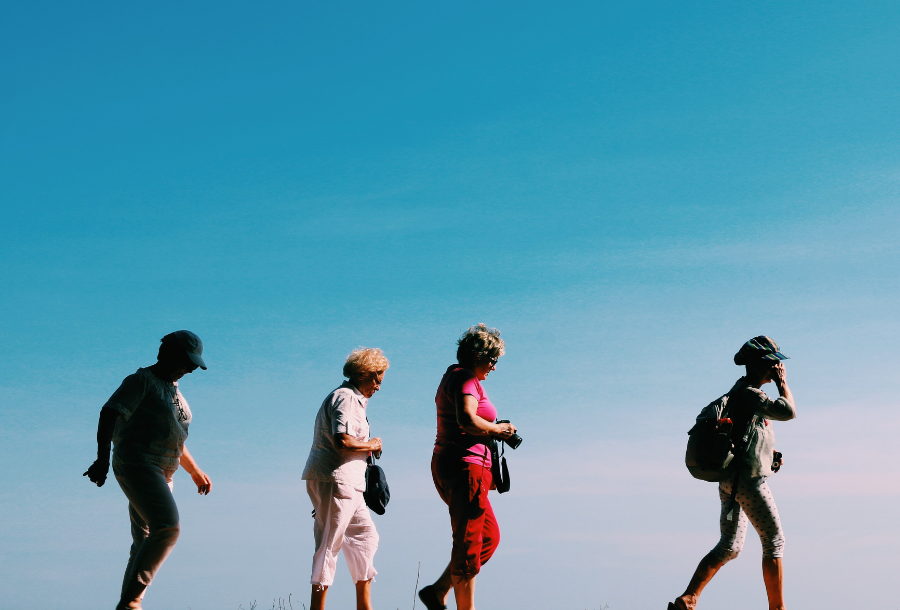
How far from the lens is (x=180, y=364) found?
22.5 ft

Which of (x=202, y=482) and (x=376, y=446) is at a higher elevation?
(x=376, y=446)

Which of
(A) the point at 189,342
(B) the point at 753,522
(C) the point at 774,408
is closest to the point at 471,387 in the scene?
(A) the point at 189,342

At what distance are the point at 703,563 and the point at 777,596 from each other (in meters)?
0.67

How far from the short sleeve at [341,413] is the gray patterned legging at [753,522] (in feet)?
10.6

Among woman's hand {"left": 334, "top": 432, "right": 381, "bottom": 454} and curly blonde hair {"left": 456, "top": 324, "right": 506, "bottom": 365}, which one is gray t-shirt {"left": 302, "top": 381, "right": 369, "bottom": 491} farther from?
curly blonde hair {"left": 456, "top": 324, "right": 506, "bottom": 365}

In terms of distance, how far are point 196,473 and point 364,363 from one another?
164cm

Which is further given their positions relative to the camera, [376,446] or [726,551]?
[376,446]

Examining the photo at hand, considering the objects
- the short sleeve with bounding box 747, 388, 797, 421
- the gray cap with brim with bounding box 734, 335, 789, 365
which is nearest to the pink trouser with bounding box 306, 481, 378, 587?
the short sleeve with bounding box 747, 388, 797, 421

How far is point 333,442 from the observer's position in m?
7.33

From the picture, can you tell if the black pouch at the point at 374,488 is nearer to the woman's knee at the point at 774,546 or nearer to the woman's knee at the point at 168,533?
the woman's knee at the point at 168,533

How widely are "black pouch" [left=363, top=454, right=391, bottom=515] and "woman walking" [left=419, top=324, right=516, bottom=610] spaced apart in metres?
0.64

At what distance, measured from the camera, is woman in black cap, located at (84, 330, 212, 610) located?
21.0 feet

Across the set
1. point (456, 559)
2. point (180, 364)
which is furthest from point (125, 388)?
point (456, 559)

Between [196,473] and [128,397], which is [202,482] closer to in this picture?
[196,473]
